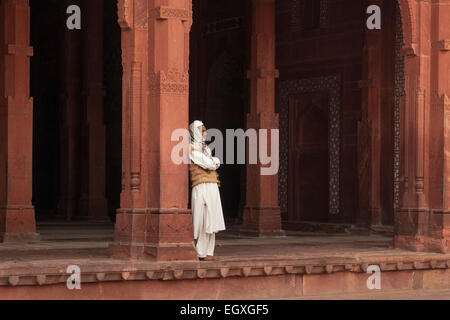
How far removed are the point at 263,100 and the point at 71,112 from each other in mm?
6918

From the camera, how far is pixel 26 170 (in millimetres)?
15164

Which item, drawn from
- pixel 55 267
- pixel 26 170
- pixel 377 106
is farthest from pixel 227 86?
pixel 55 267

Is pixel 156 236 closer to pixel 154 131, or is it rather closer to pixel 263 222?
pixel 154 131

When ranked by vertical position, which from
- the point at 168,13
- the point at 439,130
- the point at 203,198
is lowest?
the point at 203,198

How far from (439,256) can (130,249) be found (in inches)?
178

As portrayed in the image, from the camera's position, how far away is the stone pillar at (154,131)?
37.5 feet

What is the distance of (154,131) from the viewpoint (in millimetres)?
11586

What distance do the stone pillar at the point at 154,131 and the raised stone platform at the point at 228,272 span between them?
0.37 m

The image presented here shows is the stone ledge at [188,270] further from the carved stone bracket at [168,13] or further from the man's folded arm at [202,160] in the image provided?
the carved stone bracket at [168,13]

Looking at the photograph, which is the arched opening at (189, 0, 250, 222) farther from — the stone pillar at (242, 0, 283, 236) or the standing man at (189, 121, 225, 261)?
the standing man at (189, 121, 225, 261)

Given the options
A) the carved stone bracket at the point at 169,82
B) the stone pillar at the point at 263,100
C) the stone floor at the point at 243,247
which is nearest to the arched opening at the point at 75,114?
the stone floor at the point at 243,247

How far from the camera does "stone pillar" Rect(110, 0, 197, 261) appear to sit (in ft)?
37.5

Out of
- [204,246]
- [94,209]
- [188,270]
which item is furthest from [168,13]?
[94,209]
